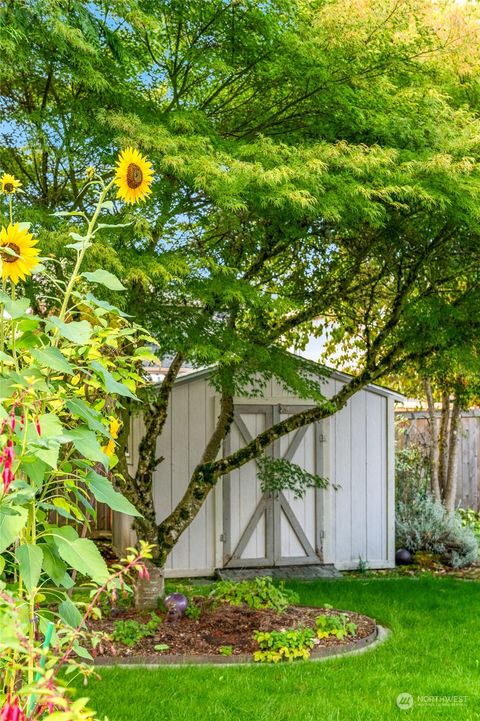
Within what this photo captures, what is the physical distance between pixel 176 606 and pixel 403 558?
4.62 metres

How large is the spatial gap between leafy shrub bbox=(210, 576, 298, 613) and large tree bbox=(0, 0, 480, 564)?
1.99 ft

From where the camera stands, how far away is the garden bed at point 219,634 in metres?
5.16

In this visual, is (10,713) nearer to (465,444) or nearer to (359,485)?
(359,485)

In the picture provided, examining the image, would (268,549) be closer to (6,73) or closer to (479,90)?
(479,90)

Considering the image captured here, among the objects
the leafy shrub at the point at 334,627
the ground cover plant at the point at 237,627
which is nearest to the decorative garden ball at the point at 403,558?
the ground cover plant at the point at 237,627

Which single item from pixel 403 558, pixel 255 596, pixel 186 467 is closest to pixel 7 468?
pixel 255 596

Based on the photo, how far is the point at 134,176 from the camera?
2287 mm

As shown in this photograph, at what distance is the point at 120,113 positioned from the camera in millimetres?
4566

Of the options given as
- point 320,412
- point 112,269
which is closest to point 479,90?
point 320,412

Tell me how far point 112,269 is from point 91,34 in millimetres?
1449

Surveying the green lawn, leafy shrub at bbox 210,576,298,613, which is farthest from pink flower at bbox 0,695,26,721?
leafy shrub at bbox 210,576,298,613

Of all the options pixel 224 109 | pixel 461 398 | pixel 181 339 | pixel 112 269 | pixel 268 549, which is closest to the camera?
pixel 112 269

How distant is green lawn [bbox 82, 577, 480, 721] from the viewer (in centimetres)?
412

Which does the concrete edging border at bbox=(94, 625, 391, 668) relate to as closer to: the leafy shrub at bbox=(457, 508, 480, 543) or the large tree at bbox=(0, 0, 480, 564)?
the large tree at bbox=(0, 0, 480, 564)
